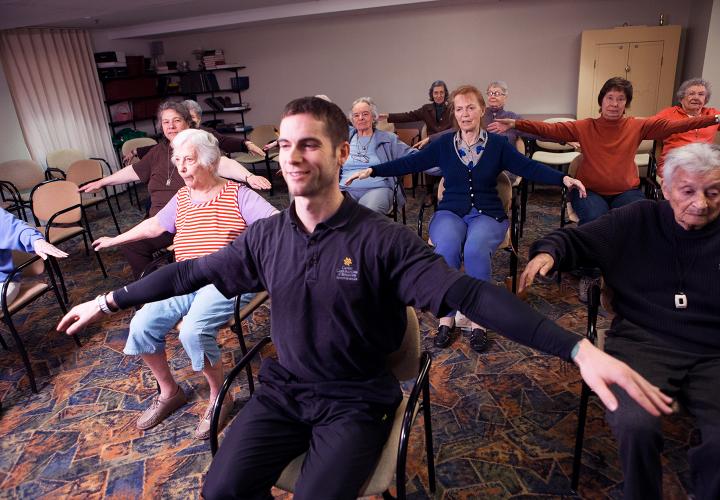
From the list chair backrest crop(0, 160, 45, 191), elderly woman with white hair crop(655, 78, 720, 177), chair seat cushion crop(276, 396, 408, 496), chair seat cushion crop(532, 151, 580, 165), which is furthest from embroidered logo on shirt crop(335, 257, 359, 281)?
chair backrest crop(0, 160, 45, 191)

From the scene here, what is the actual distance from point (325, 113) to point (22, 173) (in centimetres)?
599

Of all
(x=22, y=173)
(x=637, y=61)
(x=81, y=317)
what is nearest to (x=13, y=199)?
(x=22, y=173)

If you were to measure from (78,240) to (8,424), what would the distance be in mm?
3284

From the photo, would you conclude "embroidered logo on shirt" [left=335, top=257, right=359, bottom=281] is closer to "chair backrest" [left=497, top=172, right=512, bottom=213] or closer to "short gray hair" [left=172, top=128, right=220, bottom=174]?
"short gray hair" [left=172, top=128, right=220, bottom=174]

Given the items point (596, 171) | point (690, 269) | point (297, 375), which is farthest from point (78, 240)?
point (690, 269)

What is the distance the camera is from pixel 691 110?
4062 mm

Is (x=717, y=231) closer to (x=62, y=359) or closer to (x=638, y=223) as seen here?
(x=638, y=223)

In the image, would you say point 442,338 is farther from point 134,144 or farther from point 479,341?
point 134,144

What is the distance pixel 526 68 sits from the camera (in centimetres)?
696

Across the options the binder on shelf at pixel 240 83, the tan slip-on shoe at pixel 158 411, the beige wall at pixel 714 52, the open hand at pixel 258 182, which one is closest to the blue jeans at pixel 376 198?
the open hand at pixel 258 182

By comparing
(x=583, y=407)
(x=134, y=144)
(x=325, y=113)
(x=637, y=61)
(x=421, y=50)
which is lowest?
(x=583, y=407)

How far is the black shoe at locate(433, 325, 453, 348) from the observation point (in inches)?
119

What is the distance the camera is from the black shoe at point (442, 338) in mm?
3020

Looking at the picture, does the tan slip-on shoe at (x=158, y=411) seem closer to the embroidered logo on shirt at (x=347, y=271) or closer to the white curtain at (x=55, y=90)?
the embroidered logo on shirt at (x=347, y=271)
